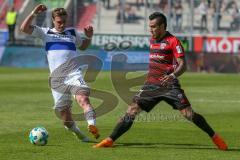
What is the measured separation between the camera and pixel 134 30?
Answer: 143ft

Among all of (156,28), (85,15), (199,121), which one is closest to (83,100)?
(156,28)

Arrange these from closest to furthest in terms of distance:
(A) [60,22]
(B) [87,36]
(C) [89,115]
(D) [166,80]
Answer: (D) [166,80]
(C) [89,115]
(A) [60,22]
(B) [87,36]

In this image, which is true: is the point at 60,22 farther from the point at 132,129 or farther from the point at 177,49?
the point at 132,129

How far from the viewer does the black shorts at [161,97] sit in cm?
1171

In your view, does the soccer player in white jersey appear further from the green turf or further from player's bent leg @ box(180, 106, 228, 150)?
player's bent leg @ box(180, 106, 228, 150)

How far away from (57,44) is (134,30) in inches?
1215

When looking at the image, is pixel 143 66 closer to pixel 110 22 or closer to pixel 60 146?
pixel 110 22

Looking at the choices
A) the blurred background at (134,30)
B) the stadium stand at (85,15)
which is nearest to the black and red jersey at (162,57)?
the blurred background at (134,30)

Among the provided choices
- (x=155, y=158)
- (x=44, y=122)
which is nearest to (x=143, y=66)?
(x=44, y=122)

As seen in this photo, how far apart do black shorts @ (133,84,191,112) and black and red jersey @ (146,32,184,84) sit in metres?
0.15

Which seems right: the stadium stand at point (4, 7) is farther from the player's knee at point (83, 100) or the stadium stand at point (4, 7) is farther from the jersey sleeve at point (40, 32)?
the player's knee at point (83, 100)

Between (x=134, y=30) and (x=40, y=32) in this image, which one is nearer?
(x=40, y=32)

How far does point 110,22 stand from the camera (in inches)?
1762

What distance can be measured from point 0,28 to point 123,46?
9620 mm
